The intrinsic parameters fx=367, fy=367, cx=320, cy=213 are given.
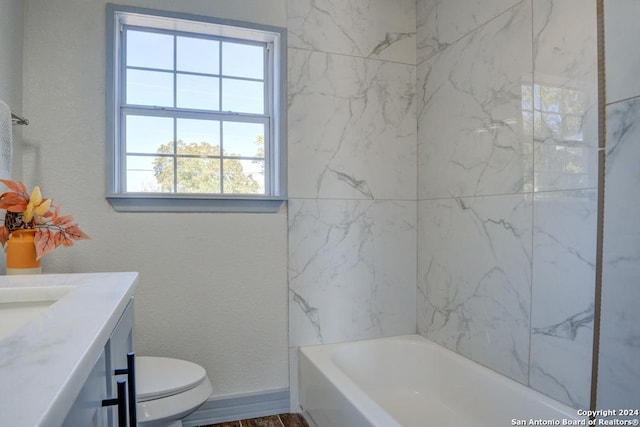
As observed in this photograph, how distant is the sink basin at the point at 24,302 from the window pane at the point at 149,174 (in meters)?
1.13

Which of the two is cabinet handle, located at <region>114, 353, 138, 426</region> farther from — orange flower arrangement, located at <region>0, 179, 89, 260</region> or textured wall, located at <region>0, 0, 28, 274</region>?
textured wall, located at <region>0, 0, 28, 274</region>

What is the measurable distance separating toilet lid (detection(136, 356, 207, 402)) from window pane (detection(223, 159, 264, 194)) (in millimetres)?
984

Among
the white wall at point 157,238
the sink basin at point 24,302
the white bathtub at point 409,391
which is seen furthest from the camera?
the white wall at point 157,238

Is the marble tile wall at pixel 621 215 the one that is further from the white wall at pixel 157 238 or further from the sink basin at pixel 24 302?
the white wall at pixel 157 238

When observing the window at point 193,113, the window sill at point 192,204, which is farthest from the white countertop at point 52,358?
the window at point 193,113

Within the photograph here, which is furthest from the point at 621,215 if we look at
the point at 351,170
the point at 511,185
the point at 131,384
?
the point at 351,170

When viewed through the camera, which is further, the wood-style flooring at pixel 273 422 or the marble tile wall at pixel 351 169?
the marble tile wall at pixel 351 169

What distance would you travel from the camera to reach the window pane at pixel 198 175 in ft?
6.97

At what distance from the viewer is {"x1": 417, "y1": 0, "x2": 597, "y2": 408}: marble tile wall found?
1.44 m

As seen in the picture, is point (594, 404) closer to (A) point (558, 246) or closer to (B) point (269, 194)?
(A) point (558, 246)

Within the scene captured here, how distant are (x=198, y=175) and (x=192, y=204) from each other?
0.72 ft

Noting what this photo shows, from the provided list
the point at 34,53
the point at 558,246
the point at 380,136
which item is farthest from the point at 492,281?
the point at 34,53

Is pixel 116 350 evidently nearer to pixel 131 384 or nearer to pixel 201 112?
pixel 131 384

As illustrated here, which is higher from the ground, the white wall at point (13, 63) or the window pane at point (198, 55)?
the window pane at point (198, 55)
